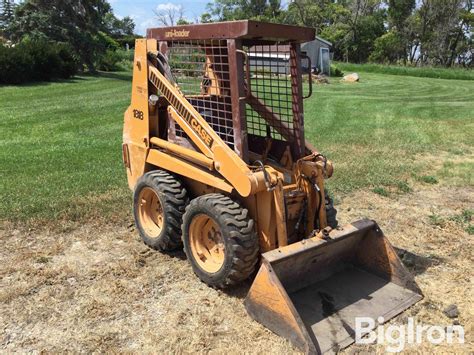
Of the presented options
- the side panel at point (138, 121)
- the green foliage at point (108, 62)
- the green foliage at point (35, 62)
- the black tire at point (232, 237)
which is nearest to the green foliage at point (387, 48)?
the green foliage at point (108, 62)

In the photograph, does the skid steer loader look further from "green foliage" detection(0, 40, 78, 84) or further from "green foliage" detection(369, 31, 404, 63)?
"green foliage" detection(369, 31, 404, 63)

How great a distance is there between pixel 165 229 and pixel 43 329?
1389mm

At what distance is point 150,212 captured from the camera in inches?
200

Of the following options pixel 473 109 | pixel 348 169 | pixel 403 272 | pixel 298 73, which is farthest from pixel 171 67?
pixel 473 109

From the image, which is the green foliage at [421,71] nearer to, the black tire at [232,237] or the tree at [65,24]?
the tree at [65,24]

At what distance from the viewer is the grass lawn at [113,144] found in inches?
252

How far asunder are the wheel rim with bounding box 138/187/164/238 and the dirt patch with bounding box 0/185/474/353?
21 centimetres

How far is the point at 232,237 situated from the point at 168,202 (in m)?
0.96

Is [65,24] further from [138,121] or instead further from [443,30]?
[443,30]

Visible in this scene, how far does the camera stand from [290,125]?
4570 millimetres

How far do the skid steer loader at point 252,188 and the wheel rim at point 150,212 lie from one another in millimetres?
11

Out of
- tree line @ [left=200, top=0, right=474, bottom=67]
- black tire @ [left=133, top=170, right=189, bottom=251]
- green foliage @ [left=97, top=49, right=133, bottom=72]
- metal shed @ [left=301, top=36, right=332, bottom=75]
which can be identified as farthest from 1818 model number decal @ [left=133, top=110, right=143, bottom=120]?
tree line @ [left=200, top=0, right=474, bottom=67]

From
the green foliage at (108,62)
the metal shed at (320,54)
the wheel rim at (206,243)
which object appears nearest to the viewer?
the wheel rim at (206,243)

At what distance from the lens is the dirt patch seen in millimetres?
3480
